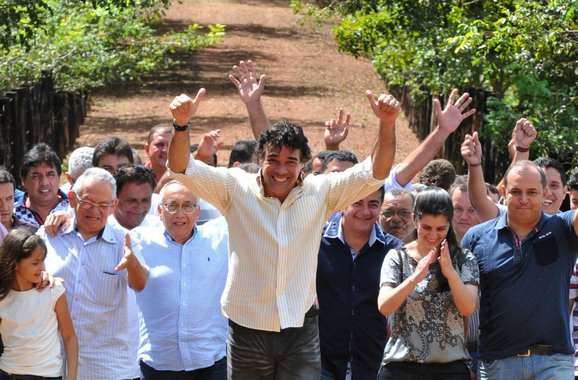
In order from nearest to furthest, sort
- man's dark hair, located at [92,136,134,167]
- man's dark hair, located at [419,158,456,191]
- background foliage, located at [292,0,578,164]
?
man's dark hair, located at [419,158,456,191] < man's dark hair, located at [92,136,134,167] < background foliage, located at [292,0,578,164]

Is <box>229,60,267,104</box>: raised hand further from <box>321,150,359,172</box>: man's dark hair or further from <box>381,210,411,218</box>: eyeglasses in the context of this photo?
<box>381,210,411,218</box>: eyeglasses

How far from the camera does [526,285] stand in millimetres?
6820

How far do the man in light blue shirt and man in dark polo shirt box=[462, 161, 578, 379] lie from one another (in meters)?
1.71

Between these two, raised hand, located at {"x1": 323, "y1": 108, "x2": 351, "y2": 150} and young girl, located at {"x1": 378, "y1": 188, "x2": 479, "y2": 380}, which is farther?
raised hand, located at {"x1": 323, "y1": 108, "x2": 351, "y2": 150}

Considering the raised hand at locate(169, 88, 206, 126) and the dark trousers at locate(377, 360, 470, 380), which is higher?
the raised hand at locate(169, 88, 206, 126)

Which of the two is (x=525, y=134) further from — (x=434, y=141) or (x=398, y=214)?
(x=434, y=141)

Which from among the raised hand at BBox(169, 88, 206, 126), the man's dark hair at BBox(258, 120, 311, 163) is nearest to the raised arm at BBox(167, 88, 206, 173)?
the raised hand at BBox(169, 88, 206, 126)

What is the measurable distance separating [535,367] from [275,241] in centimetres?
167

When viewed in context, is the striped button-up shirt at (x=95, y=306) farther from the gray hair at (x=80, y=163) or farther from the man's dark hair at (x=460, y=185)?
the man's dark hair at (x=460, y=185)

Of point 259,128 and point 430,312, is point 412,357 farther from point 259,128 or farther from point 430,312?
point 259,128

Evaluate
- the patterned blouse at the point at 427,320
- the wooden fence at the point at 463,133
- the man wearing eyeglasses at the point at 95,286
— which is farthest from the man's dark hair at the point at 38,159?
the wooden fence at the point at 463,133

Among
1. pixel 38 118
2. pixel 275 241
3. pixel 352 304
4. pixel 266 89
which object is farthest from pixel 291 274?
pixel 266 89

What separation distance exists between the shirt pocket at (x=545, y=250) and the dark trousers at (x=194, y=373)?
214cm

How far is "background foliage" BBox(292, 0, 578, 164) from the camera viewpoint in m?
12.2
